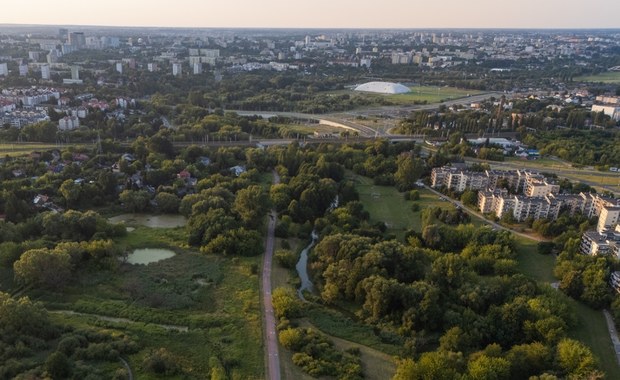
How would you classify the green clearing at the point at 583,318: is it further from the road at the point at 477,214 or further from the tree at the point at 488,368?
the tree at the point at 488,368

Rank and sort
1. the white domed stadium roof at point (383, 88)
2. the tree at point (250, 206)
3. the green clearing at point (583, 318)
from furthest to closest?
1. the white domed stadium roof at point (383, 88)
2. the tree at point (250, 206)
3. the green clearing at point (583, 318)

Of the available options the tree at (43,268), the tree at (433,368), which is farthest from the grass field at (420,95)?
the tree at (433,368)

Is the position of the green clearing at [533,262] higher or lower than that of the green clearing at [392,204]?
lower

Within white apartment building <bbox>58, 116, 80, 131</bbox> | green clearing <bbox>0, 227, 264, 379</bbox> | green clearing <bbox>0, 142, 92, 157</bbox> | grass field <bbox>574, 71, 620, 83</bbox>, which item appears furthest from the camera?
grass field <bbox>574, 71, 620, 83</bbox>

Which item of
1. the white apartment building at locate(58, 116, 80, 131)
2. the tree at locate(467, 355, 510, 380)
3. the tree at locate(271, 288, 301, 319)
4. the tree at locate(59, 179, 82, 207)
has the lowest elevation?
the tree at locate(271, 288, 301, 319)

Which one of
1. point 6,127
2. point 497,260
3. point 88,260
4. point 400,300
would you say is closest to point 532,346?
point 400,300

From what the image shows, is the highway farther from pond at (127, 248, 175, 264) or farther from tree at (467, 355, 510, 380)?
tree at (467, 355, 510, 380)

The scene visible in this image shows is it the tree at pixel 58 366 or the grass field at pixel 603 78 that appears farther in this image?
the grass field at pixel 603 78

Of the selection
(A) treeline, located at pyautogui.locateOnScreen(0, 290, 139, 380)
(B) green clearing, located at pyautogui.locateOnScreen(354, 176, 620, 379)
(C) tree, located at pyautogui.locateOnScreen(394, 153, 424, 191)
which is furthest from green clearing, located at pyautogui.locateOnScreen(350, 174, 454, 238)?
(A) treeline, located at pyautogui.locateOnScreen(0, 290, 139, 380)
